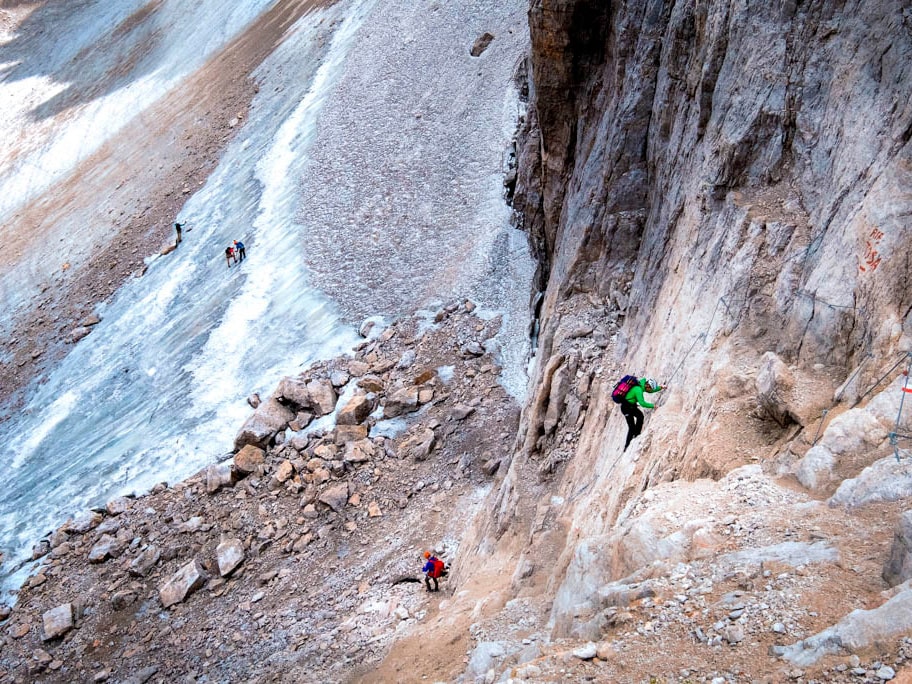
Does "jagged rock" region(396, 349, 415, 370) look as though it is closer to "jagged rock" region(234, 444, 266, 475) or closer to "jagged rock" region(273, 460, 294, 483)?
"jagged rock" region(273, 460, 294, 483)

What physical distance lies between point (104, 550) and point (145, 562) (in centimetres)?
155

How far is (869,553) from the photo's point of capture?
555cm

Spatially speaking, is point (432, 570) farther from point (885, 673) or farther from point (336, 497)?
point (885, 673)

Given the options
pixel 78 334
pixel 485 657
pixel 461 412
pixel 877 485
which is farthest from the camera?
pixel 78 334

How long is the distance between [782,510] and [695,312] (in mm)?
4305

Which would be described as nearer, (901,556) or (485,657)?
(901,556)

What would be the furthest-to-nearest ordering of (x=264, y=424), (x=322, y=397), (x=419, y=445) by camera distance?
(x=322, y=397) → (x=264, y=424) → (x=419, y=445)

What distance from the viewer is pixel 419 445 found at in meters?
19.1

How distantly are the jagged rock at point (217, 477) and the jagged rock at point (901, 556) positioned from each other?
17428 mm

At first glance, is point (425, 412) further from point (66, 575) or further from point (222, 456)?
point (66, 575)

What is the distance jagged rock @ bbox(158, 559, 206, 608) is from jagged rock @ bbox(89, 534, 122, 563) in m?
2.25

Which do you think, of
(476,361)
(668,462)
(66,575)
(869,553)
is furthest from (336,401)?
(869,553)

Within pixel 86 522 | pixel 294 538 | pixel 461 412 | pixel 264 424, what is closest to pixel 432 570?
pixel 294 538

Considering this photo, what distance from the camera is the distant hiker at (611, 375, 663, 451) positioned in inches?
395
